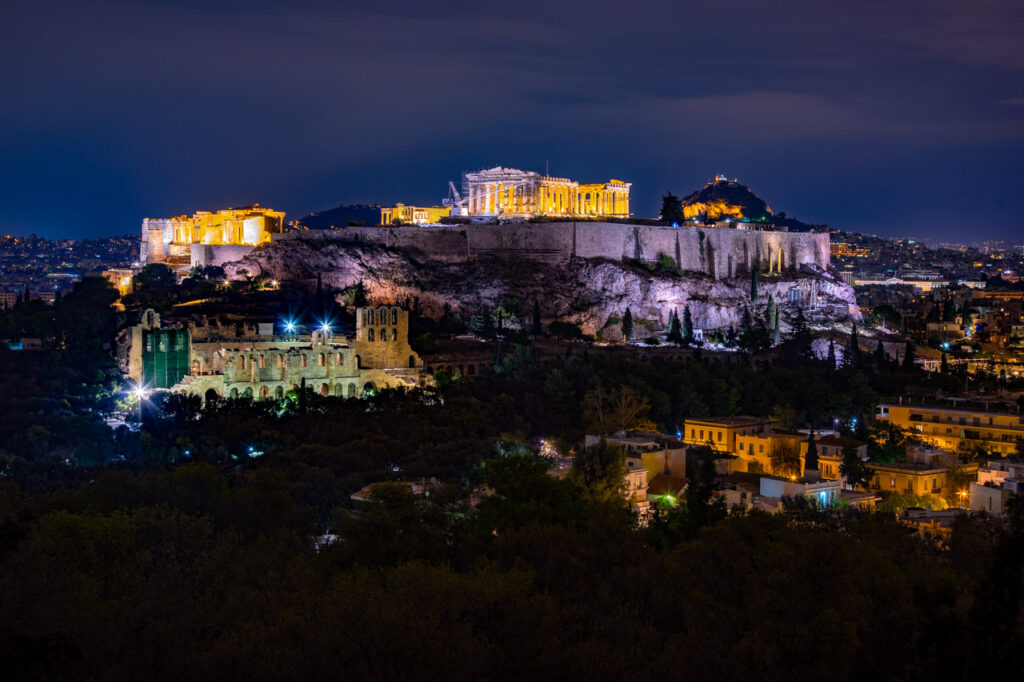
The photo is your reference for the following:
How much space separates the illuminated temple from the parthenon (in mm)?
9994

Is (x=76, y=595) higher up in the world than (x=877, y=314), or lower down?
lower down

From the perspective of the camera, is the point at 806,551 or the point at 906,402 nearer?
the point at 806,551

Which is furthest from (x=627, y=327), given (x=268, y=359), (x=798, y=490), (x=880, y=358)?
(x=798, y=490)

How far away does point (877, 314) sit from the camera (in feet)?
221

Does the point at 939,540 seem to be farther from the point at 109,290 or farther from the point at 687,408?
the point at 109,290

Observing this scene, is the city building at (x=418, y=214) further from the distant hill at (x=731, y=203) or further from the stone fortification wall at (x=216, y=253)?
the distant hill at (x=731, y=203)

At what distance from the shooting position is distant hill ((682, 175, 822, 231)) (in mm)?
108713

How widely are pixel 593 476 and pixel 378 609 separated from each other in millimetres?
12092

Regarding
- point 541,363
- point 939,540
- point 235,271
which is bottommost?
point 939,540

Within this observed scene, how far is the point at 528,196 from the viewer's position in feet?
205

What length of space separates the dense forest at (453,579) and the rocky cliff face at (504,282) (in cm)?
2332

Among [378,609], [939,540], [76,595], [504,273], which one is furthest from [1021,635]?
[504,273]

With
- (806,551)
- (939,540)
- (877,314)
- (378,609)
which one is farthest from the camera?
(877,314)

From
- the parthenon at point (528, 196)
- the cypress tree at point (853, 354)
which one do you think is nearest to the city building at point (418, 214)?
the parthenon at point (528, 196)
